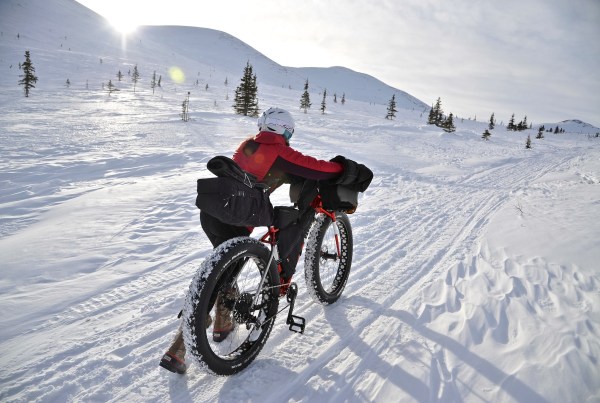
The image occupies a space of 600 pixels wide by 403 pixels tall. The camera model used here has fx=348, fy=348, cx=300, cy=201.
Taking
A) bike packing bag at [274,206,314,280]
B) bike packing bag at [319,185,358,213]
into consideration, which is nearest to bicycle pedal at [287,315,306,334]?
bike packing bag at [274,206,314,280]

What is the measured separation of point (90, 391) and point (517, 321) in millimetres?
3683

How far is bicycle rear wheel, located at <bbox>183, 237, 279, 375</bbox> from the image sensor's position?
2252 millimetres

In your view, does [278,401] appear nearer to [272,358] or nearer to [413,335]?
[272,358]

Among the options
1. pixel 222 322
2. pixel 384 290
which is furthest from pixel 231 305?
pixel 384 290

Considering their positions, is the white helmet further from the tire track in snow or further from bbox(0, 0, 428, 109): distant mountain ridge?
bbox(0, 0, 428, 109): distant mountain ridge

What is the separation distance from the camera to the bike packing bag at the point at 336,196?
11.3ft

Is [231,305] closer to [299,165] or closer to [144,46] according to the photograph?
[299,165]

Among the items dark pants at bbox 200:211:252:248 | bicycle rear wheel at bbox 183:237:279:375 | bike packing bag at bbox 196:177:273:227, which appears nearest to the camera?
bicycle rear wheel at bbox 183:237:279:375

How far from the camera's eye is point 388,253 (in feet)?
16.4

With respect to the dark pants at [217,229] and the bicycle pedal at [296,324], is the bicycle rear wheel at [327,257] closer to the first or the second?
the bicycle pedal at [296,324]

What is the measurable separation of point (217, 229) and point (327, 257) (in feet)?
4.97

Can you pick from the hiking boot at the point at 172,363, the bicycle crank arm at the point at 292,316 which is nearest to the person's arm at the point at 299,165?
the bicycle crank arm at the point at 292,316

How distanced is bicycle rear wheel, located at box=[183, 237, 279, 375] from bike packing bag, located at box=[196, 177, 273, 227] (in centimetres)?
18

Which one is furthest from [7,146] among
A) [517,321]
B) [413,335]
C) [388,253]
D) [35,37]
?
[35,37]
